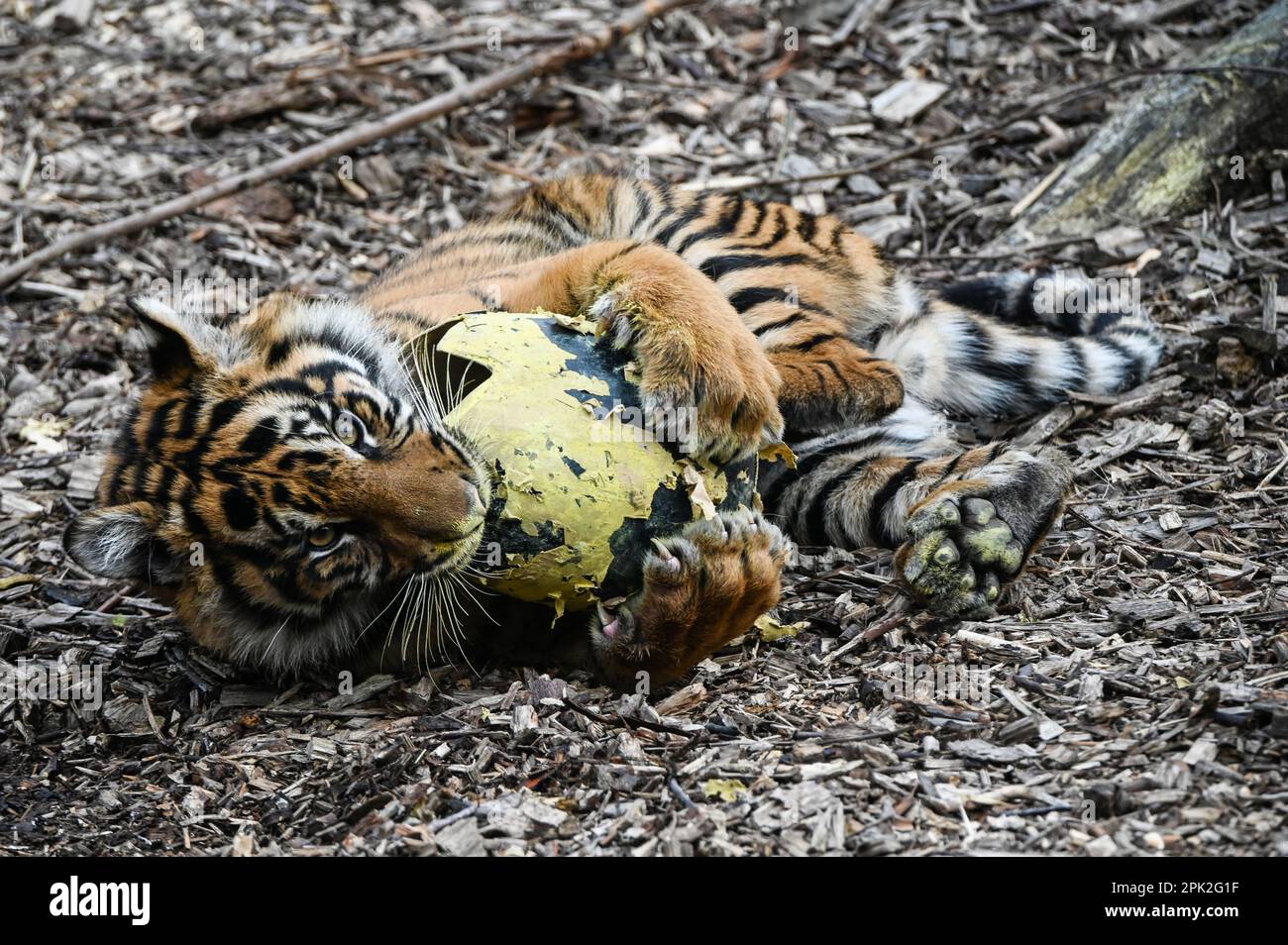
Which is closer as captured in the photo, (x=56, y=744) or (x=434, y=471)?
(x=434, y=471)

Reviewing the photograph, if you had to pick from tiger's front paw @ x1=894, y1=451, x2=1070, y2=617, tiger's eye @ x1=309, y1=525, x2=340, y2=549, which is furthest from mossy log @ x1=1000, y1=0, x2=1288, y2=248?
tiger's eye @ x1=309, y1=525, x2=340, y2=549

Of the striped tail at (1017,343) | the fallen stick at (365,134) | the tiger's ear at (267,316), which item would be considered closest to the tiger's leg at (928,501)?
the striped tail at (1017,343)

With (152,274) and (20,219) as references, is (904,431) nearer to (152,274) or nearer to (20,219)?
(152,274)

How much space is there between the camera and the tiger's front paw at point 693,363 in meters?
3.38

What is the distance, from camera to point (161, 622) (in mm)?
4277

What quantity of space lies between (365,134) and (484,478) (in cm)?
375

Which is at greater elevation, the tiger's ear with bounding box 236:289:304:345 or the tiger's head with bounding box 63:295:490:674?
the tiger's ear with bounding box 236:289:304:345

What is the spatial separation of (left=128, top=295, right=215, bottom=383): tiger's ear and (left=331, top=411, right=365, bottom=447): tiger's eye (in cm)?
48

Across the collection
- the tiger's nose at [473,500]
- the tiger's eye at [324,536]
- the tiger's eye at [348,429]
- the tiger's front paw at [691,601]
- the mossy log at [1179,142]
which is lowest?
the tiger's front paw at [691,601]

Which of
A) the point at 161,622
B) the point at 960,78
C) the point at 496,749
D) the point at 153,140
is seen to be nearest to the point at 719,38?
the point at 960,78

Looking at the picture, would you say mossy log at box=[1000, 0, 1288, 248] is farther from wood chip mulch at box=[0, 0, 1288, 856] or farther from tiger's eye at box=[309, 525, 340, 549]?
tiger's eye at box=[309, 525, 340, 549]

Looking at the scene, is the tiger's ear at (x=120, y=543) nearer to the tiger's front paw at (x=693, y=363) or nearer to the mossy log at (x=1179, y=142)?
the tiger's front paw at (x=693, y=363)

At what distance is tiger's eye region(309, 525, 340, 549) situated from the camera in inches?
132

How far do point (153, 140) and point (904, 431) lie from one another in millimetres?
4529
